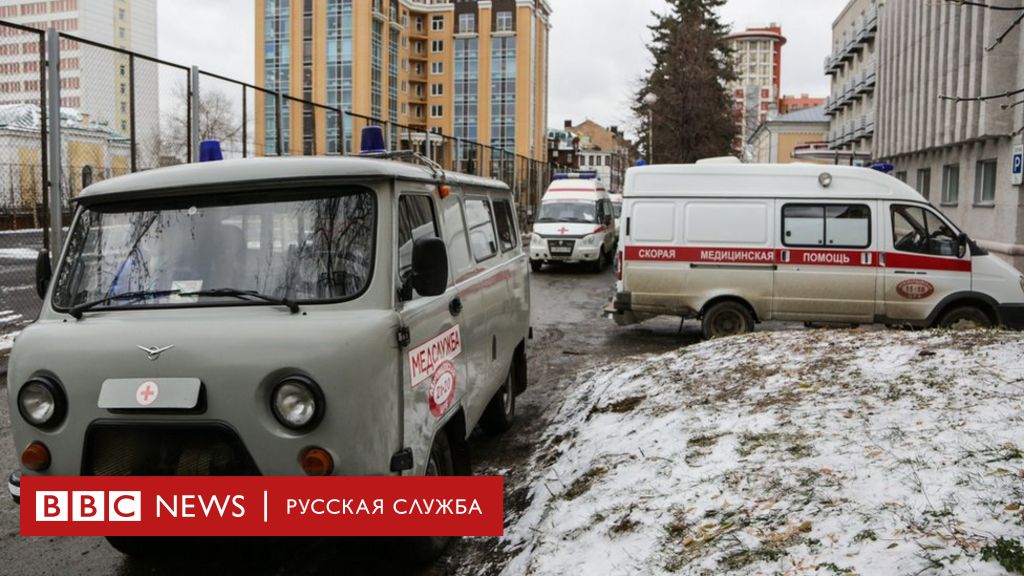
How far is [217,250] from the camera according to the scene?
160 inches

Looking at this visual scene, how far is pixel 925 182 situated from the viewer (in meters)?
34.0

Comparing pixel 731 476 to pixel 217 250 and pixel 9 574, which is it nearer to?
Answer: pixel 217 250

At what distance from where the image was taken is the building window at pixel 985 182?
2580 cm

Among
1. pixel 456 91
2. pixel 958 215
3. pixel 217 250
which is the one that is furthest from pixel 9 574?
pixel 456 91

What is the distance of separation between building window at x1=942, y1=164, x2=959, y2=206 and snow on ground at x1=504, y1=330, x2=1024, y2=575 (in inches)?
1026

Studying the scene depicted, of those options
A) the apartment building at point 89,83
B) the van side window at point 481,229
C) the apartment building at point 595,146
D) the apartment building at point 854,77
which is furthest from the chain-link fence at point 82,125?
the apartment building at point 595,146

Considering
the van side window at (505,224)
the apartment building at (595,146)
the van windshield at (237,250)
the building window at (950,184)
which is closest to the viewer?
the van windshield at (237,250)

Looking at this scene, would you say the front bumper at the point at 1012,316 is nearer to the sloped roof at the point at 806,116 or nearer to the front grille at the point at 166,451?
the front grille at the point at 166,451

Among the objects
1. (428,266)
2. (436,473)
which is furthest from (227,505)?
(428,266)

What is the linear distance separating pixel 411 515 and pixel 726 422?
2.25 metres

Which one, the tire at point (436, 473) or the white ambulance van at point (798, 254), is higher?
the white ambulance van at point (798, 254)

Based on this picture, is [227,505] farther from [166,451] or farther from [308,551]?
[308,551]

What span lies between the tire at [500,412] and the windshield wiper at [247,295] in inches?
117

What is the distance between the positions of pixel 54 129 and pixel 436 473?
26.0 feet
